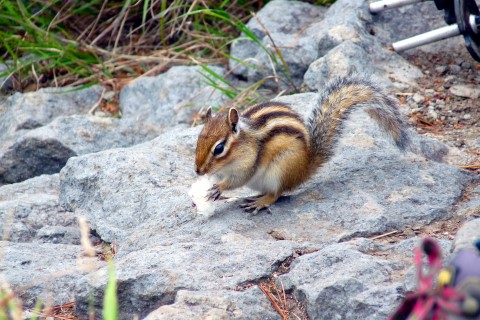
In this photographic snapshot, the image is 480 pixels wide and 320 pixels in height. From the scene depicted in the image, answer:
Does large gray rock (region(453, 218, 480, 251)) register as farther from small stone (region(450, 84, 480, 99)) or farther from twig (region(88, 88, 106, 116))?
twig (region(88, 88, 106, 116))

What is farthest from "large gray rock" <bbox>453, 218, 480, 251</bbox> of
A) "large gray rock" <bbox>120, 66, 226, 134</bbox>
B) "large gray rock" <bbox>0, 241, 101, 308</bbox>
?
"large gray rock" <bbox>120, 66, 226, 134</bbox>

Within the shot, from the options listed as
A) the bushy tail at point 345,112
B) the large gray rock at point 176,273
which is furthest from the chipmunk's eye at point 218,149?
the large gray rock at point 176,273

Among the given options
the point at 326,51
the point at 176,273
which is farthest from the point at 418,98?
the point at 176,273

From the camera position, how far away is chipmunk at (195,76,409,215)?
3.70 m

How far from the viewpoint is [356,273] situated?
2689 millimetres

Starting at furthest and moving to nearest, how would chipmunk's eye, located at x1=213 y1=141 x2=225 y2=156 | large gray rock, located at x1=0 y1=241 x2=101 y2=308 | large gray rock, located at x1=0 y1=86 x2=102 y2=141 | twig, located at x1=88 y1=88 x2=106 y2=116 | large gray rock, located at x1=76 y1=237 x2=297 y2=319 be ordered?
twig, located at x1=88 y1=88 x2=106 y2=116 < large gray rock, located at x1=0 y1=86 x2=102 y2=141 < chipmunk's eye, located at x1=213 y1=141 x2=225 y2=156 < large gray rock, located at x1=0 y1=241 x2=101 y2=308 < large gray rock, located at x1=76 y1=237 x2=297 y2=319

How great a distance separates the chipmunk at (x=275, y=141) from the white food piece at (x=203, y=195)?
0.04 m

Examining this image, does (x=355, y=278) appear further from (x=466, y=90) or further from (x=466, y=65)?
(x=466, y=65)

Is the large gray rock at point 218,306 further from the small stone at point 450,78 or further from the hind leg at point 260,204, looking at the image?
the small stone at point 450,78

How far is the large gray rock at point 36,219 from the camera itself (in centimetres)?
391

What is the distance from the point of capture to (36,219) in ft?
13.3

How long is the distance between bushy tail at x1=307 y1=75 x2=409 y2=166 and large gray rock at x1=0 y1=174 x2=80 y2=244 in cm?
139

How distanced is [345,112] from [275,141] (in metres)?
0.44

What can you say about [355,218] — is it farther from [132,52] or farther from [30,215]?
[132,52]
